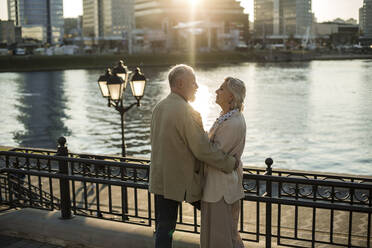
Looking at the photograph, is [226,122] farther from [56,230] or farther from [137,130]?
[137,130]

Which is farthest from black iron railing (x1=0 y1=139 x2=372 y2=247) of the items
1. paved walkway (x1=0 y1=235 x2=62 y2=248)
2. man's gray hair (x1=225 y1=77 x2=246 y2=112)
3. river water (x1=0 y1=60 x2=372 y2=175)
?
river water (x1=0 y1=60 x2=372 y2=175)

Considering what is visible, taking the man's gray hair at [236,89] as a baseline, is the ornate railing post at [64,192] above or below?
below

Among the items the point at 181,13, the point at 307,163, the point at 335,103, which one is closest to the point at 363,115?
the point at 335,103

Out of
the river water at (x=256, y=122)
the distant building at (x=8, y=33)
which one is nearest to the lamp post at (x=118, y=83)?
the river water at (x=256, y=122)

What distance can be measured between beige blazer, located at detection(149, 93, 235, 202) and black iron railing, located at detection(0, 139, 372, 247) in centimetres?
100

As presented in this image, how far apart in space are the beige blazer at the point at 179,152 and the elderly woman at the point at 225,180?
4.5 inches

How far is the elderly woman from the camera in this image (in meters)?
4.40

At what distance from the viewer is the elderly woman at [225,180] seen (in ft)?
14.4

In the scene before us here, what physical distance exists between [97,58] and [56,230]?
118m

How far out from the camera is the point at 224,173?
4.47 metres

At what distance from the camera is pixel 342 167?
24266 mm

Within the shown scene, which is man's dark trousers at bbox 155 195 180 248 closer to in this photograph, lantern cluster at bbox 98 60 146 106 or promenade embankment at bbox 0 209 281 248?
promenade embankment at bbox 0 209 281 248

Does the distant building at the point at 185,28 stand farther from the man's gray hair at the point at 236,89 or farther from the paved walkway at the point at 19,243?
the man's gray hair at the point at 236,89

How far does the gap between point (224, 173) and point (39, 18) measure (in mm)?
200129
